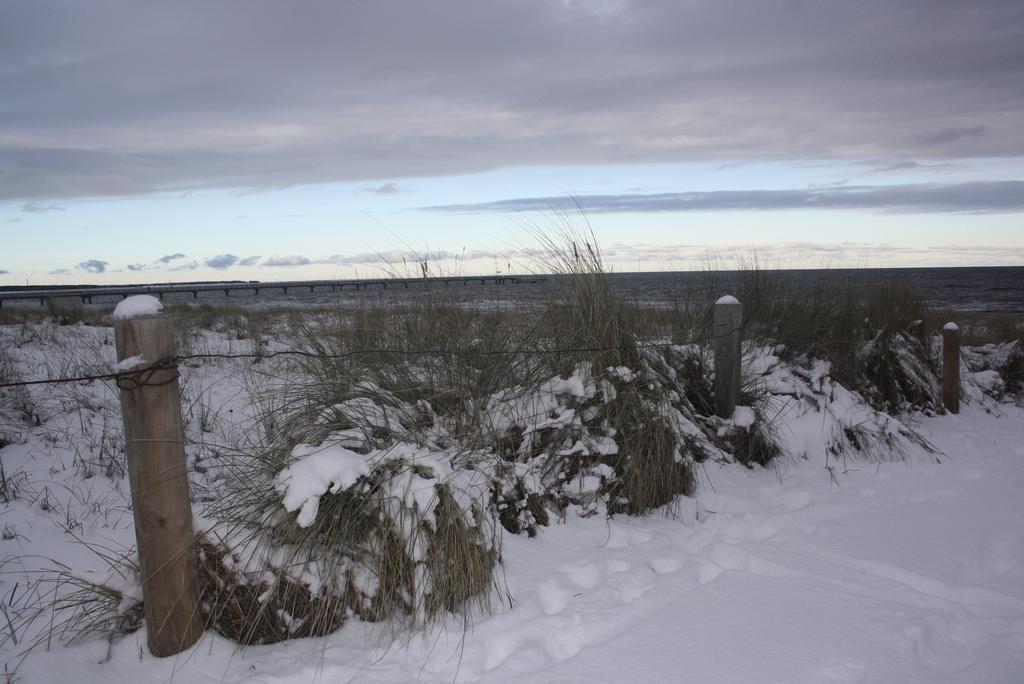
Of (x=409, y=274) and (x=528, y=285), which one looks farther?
(x=528, y=285)

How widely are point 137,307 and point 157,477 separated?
0.62 metres

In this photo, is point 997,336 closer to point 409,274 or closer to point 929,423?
point 929,423

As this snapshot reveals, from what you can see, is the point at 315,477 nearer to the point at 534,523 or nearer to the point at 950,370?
the point at 534,523

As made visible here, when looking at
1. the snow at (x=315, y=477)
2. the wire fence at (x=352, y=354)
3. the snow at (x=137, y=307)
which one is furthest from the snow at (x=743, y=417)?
the snow at (x=137, y=307)

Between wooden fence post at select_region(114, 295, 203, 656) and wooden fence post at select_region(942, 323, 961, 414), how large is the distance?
6.52 metres

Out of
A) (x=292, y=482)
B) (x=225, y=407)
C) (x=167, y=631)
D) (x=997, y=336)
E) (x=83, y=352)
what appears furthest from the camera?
(x=997, y=336)

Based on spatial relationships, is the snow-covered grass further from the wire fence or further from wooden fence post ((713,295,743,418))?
wooden fence post ((713,295,743,418))

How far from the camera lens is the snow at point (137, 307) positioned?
238 centimetres

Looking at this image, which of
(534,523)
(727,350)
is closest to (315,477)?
(534,523)

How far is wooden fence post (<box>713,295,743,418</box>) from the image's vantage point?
4.59 m

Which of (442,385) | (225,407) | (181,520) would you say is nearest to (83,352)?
(225,407)

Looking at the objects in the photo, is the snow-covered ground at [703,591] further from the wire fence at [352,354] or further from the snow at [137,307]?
the snow at [137,307]

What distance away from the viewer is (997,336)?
959 centimetres

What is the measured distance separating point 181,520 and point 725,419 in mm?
3530
